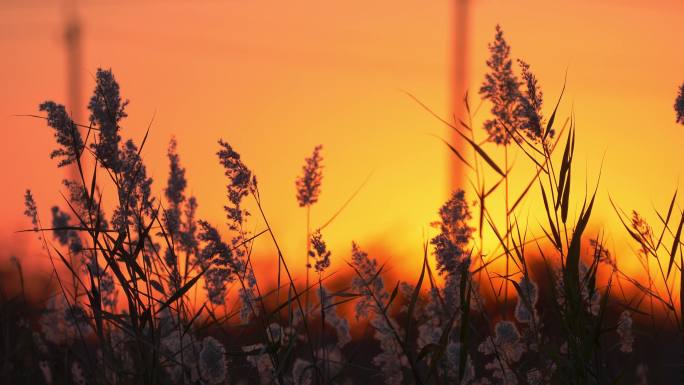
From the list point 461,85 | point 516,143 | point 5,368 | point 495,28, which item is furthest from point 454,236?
point 461,85

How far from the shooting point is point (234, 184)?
125 inches

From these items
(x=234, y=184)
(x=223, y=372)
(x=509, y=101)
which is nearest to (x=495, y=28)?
(x=509, y=101)

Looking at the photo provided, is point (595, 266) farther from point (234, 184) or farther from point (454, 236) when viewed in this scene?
point (234, 184)

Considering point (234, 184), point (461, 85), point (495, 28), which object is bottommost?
point (234, 184)

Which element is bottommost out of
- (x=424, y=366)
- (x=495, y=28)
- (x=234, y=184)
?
(x=424, y=366)

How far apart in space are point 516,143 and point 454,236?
358mm

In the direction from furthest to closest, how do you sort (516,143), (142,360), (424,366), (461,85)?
(461,85) < (424,366) < (516,143) < (142,360)

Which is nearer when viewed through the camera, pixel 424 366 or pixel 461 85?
pixel 424 366

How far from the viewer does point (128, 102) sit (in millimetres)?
3209

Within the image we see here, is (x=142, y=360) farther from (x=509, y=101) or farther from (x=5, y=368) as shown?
(x=509, y=101)

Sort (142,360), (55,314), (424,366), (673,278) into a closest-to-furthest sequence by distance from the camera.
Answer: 1. (142,360)
2. (673,278)
3. (424,366)
4. (55,314)

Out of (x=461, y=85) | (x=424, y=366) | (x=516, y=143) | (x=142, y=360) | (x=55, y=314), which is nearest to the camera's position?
(x=142, y=360)

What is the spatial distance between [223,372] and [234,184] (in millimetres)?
632

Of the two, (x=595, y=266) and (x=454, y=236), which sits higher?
(x=454, y=236)
